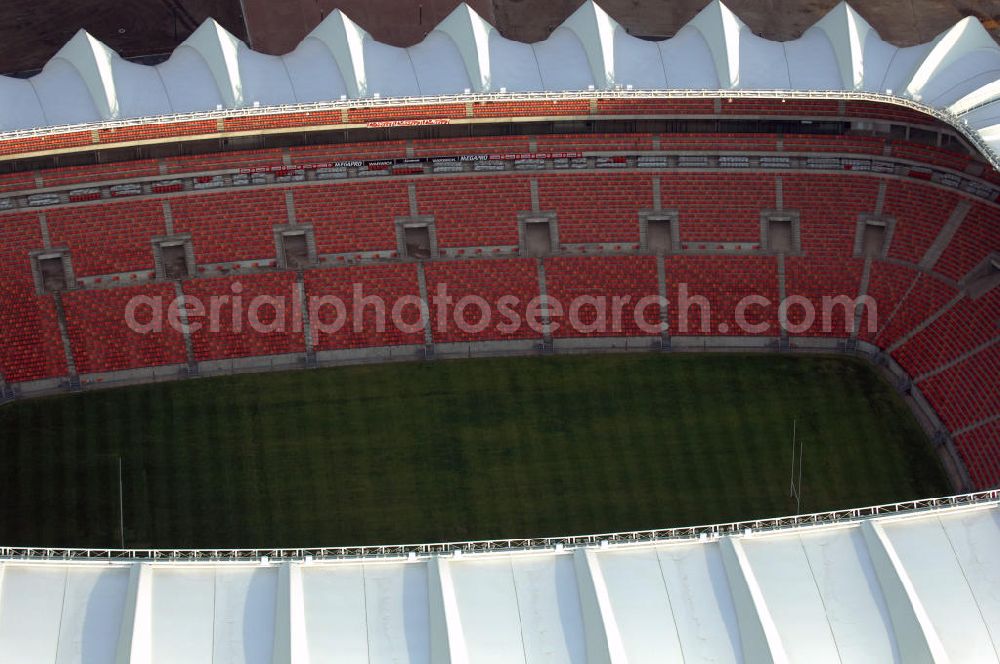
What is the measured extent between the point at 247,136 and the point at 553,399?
17067 millimetres

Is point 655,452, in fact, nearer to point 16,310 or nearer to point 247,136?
point 247,136

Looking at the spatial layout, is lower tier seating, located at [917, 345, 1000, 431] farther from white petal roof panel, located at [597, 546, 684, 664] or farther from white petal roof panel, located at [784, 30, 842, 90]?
white petal roof panel, located at [597, 546, 684, 664]

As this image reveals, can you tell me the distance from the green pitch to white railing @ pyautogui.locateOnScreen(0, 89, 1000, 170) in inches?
440

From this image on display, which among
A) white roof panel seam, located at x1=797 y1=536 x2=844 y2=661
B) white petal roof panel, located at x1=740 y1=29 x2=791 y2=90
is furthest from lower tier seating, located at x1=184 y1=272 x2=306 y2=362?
white roof panel seam, located at x1=797 y1=536 x2=844 y2=661

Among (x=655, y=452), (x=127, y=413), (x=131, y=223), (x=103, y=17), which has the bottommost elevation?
(x=655, y=452)

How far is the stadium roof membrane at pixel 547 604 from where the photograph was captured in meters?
39.6

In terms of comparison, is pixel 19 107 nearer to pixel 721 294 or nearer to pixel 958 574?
pixel 721 294

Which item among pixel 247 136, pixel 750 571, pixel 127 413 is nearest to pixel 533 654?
pixel 750 571

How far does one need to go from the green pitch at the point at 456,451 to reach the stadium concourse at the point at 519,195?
1.16 meters

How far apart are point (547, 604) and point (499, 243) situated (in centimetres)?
2102

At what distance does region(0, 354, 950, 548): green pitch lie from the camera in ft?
171

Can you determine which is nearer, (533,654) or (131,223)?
(533,654)

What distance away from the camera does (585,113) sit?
187ft

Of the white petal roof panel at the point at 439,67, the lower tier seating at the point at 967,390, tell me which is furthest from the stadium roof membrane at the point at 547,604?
the white petal roof panel at the point at 439,67
